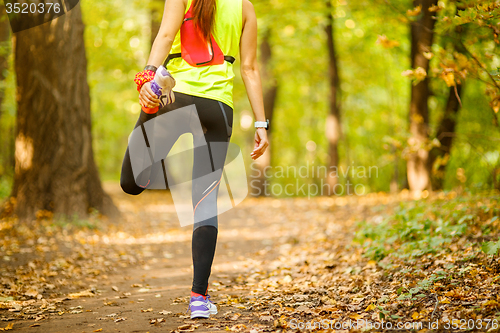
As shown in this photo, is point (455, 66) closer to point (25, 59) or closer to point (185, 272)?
point (185, 272)

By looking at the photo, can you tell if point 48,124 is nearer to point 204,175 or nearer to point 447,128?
point 204,175

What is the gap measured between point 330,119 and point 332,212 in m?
4.78

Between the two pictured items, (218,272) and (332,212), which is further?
(332,212)

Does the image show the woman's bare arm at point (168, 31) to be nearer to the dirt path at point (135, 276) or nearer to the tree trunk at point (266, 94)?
the dirt path at point (135, 276)

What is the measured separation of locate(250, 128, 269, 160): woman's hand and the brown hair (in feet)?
2.35

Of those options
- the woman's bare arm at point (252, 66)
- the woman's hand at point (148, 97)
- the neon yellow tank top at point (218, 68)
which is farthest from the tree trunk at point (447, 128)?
the woman's hand at point (148, 97)

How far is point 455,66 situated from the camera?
11.6ft

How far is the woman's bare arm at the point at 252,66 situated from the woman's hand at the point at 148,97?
0.68m

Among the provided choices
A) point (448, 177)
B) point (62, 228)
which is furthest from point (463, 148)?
point (62, 228)

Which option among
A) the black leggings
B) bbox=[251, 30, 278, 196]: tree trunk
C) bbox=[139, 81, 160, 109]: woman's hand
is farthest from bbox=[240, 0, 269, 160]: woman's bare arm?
bbox=[251, 30, 278, 196]: tree trunk

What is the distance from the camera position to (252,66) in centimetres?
268

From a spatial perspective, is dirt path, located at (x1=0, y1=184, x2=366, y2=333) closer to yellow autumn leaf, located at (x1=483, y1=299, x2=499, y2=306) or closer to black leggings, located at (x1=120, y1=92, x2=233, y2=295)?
black leggings, located at (x1=120, y1=92, x2=233, y2=295)

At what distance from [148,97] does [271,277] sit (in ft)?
7.34

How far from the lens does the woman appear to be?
2.37 metres
